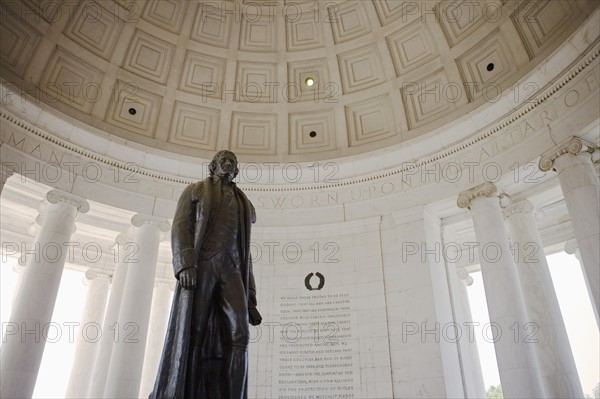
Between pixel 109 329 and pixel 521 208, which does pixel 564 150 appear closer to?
pixel 521 208

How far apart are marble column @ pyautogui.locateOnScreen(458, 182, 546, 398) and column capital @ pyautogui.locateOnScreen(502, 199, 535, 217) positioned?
1.35 meters

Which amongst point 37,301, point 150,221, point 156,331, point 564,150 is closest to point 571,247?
point 564,150

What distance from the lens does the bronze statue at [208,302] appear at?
542 centimetres

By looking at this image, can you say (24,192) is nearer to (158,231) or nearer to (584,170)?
(158,231)

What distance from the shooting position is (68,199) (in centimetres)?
1419

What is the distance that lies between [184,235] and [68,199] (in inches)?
386

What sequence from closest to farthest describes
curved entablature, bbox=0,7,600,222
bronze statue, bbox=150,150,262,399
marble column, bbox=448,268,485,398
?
1. bronze statue, bbox=150,150,262,399
2. curved entablature, bbox=0,7,600,222
3. marble column, bbox=448,268,485,398

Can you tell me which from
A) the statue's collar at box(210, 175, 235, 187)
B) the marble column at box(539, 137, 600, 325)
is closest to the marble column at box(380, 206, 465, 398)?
the marble column at box(539, 137, 600, 325)

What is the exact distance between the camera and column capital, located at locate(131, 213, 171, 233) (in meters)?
15.1

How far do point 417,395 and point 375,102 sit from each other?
406 inches

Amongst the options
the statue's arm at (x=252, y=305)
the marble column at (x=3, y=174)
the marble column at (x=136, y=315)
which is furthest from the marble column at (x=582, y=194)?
the marble column at (x=3, y=174)

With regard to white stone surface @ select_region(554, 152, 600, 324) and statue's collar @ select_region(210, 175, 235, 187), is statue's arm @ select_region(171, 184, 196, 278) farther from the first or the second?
white stone surface @ select_region(554, 152, 600, 324)

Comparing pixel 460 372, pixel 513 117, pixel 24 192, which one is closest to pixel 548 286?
pixel 460 372

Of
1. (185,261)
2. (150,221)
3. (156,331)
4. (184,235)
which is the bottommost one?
(185,261)
